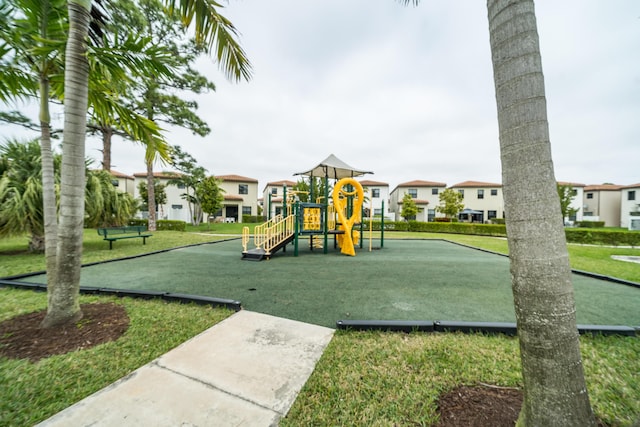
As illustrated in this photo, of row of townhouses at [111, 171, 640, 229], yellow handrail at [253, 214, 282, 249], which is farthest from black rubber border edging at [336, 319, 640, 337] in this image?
row of townhouses at [111, 171, 640, 229]

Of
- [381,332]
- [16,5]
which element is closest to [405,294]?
[381,332]

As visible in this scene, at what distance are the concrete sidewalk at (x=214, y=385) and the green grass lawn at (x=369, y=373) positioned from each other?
0.46 feet

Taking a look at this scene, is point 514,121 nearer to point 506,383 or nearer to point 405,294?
point 506,383

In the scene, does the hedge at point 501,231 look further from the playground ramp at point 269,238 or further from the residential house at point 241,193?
the residential house at point 241,193

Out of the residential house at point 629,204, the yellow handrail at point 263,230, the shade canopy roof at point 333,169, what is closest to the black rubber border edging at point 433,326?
the yellow handrail at point 263,230

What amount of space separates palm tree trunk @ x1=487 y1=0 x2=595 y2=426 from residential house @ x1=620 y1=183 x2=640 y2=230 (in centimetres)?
5081

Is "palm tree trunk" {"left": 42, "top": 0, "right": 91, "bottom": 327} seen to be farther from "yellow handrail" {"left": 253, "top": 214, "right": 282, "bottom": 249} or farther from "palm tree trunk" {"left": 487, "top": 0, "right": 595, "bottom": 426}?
"yellow handrail" {"left": 253, "top": 214, "right": 282, "bottom": 249}

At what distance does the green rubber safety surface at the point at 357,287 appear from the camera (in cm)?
339

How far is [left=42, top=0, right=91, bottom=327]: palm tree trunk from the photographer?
2.69 m

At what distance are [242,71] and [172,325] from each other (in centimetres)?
431

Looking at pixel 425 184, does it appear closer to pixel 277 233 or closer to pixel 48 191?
pixel 277 233

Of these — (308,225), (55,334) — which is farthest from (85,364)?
(308,225)


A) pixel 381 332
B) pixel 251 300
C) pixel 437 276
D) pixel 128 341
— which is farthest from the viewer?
pixel 437 276

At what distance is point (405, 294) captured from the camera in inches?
165
